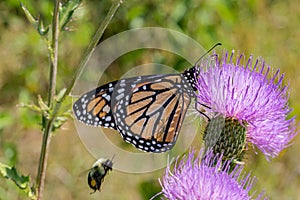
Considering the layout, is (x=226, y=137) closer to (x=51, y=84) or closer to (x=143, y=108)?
(x=143, y=108)

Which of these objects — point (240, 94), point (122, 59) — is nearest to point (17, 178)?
point (240, 94)

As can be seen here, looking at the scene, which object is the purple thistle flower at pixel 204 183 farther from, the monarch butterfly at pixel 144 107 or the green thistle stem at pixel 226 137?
the monarch butterfly at pixel 144 107

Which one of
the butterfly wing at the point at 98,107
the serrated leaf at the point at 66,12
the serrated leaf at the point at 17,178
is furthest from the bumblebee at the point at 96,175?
the serrated leaf at the point at 66,12

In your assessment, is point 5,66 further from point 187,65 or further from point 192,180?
point 192,180

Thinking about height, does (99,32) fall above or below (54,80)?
above

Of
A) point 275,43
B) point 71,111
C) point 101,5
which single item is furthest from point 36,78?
point 275,43
